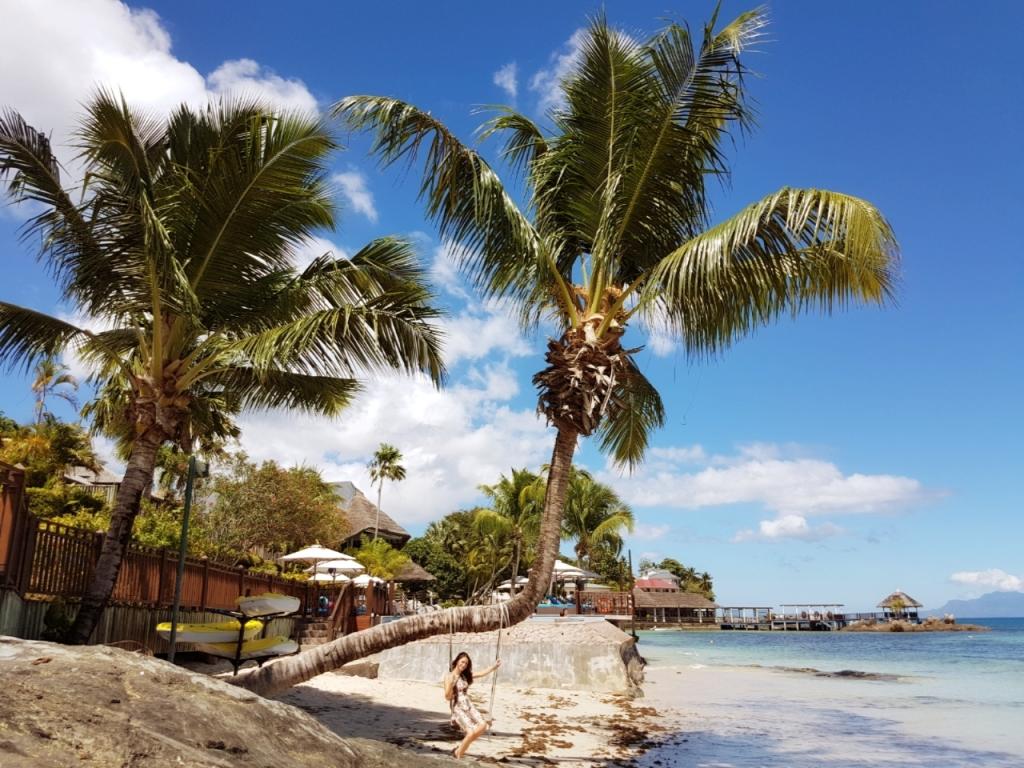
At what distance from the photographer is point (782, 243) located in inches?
306

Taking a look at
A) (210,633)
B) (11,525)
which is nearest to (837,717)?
(210,633)

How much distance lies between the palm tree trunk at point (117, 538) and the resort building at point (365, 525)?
30.1 m

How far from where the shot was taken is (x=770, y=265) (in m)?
7.98

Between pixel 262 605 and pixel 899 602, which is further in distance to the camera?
pixel 899 602

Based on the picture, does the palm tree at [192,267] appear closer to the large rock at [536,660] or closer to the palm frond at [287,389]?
the palm frond at [287,389]

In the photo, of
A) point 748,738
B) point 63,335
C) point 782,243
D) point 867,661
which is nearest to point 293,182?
point 63,335

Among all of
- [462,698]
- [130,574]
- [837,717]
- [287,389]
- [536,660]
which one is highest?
[287,389]

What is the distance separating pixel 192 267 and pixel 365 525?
112ft

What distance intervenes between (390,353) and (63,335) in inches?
162

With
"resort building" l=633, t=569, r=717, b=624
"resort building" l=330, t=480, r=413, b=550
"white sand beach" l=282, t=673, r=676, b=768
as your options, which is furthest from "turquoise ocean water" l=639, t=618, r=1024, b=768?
"resort building" l=633, t=569, r=717, b=624

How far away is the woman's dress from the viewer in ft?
25.5

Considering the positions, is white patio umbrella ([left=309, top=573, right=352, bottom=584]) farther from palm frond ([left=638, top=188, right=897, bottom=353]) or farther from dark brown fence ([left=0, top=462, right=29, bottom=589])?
palm frond ([left=638, top=188, right=897, bottom=353])

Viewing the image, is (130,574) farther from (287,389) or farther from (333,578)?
(333,578)

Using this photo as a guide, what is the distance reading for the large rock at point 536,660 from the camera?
16922 millimetres
